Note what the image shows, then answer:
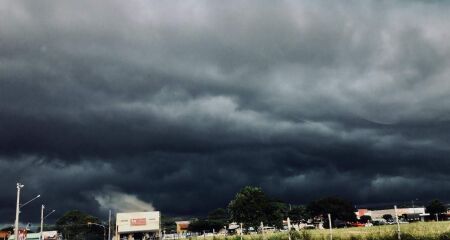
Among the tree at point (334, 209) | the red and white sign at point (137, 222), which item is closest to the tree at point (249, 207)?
the red and white sign at point (137, 222)

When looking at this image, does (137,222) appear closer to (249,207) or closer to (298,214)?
(249,207)

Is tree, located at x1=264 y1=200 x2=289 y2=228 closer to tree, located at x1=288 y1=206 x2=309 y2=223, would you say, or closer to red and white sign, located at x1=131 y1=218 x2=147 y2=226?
red and white sign, located at x1=131 y1=218 x2=147 y2=226

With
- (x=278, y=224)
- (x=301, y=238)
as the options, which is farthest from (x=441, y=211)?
(x=301, y=238)

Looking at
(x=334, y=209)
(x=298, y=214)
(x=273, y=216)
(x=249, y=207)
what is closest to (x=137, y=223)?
(x=249, y=207)

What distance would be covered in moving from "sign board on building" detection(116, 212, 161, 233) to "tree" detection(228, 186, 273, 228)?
1128 inches

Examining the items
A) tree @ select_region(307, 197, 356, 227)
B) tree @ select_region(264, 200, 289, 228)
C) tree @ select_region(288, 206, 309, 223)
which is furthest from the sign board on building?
tree @ select_region(288, 206, 309, 223)

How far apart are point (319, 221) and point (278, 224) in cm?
6413

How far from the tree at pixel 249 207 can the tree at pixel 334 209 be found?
56.8 meters

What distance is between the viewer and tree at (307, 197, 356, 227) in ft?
554

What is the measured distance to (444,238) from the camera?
29078mm

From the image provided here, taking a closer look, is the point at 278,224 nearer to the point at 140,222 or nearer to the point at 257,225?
the point at 257,225

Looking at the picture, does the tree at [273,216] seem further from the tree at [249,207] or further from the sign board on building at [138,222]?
the sign board on building at [138,222]

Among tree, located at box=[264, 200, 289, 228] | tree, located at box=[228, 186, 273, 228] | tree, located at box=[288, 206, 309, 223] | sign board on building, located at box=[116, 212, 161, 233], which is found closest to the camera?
tree, located at box=[228, 186, 273, 228]

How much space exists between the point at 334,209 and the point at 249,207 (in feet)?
213
